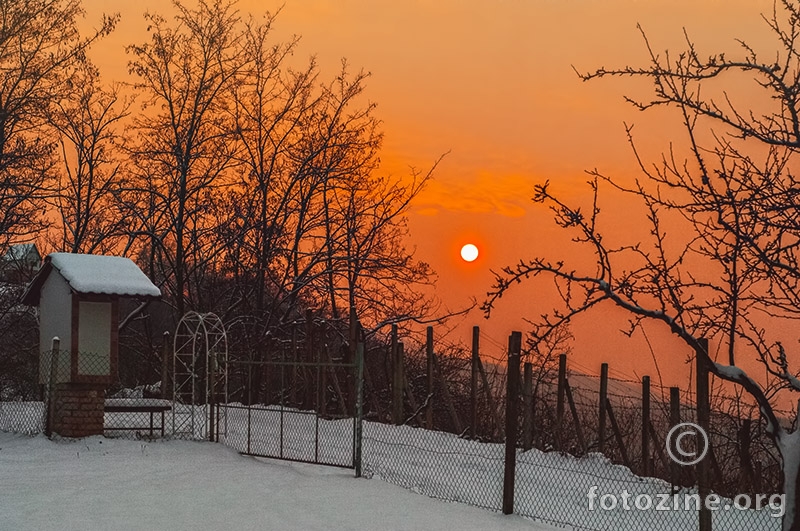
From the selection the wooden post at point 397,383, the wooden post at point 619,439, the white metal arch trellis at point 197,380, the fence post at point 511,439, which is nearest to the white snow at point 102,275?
the white metal arch trellis at point 197,380

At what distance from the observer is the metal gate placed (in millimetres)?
16453

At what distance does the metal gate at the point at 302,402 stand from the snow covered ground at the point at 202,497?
36.5 inches

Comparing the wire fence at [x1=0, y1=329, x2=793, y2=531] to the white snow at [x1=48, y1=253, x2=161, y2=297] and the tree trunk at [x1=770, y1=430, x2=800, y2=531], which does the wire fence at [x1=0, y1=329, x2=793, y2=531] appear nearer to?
the white snow at [x1=48, y1=253, x2=161, y2=297]

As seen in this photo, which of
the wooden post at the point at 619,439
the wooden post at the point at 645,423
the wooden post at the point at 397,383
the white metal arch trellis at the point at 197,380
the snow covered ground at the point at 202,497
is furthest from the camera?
the wooden post at the point at 397,383

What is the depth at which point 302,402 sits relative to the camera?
23984mm

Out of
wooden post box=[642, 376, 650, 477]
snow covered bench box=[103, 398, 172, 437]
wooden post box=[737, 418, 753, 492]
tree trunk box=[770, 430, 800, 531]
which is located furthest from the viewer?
snow covered bench box=[103, 398, 172, 437]

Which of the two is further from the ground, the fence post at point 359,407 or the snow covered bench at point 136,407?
the fence post at point 359,407

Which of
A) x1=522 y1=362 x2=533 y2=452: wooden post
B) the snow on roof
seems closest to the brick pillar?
the snow on roof

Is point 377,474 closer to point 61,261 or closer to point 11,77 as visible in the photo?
point 61,261

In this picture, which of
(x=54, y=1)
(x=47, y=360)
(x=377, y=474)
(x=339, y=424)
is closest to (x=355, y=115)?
(x=54, y=1)

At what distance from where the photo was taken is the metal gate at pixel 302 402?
16.5m

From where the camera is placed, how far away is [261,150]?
30828 millimetres

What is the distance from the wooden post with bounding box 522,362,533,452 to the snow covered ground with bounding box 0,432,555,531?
5.57 metres

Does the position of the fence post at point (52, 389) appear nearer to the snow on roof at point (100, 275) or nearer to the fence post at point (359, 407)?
the snow on roof at point (100, 275)
